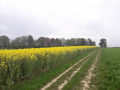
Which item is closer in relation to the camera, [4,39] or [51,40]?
[4,39]

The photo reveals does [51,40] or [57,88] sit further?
[51,40]

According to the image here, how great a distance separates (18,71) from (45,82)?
1669 millimetres

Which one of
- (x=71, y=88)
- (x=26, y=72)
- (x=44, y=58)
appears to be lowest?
(x=71, y=88)

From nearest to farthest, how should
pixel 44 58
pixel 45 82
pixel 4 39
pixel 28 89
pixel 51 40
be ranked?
pixel 28 89
pixel 45 82
pixel 44 58
pixel 4 39
pixel 51 40

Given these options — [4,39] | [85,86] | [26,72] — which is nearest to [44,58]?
[26,72]

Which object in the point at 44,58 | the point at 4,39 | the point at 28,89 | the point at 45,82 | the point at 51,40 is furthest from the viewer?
the point at 51,40

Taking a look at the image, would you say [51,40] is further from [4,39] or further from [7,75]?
[7,75]

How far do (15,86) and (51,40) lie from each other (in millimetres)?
85226

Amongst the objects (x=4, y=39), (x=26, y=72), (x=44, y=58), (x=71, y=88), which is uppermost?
(x=4, y=39)

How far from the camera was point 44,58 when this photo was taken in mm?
7750

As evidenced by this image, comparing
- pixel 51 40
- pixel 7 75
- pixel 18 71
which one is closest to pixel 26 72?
pixel 18 71

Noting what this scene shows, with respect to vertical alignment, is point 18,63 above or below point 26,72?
above

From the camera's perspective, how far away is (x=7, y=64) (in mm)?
4863

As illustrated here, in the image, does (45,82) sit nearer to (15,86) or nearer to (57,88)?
(57,88)
